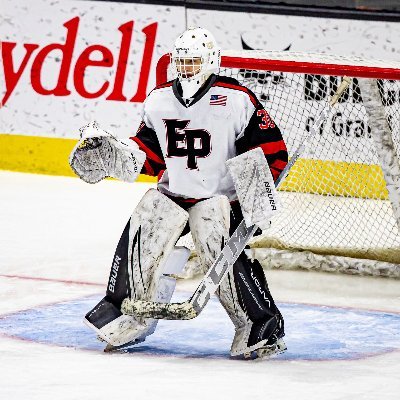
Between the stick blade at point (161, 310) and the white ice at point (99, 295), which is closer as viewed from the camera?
the white ice at point (99, 295)

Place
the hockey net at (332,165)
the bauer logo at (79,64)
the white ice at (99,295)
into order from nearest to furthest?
1. the white ice at (99,295)
2. the hockey net at (332,165)
3. the bauer logo at (79,64)

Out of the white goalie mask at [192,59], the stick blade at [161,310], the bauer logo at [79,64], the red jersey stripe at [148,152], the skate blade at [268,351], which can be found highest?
the bauer logo at [79,64]

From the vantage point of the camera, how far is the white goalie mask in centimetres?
420

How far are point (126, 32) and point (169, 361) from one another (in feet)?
13.5

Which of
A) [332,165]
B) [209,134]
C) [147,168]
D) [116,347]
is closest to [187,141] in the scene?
[209,134]

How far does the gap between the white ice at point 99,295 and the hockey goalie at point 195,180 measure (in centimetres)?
13

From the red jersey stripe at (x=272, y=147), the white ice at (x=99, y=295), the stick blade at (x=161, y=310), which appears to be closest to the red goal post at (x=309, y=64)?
Result: the white ice at (x=99, y=295)

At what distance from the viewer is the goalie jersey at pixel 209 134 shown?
4.20m

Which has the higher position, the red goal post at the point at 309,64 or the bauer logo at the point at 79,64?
the bauer logo at the point at 79,64

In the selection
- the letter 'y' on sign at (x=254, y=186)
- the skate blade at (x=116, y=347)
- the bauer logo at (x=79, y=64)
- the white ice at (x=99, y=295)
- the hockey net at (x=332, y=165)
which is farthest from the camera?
the bauer logo at (x=79, y=64)

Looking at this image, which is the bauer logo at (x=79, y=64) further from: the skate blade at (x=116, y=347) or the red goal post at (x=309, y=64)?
the skate blade at (x=116, y=347)

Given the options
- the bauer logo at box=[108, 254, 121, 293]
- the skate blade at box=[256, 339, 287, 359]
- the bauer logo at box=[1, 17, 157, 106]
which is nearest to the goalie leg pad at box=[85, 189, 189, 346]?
the bauer logo at box=[108, 254, 121, 293]

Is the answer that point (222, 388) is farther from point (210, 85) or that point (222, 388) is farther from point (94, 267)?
point (94, 267)

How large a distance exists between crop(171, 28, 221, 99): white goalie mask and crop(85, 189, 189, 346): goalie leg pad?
0.36 metres
